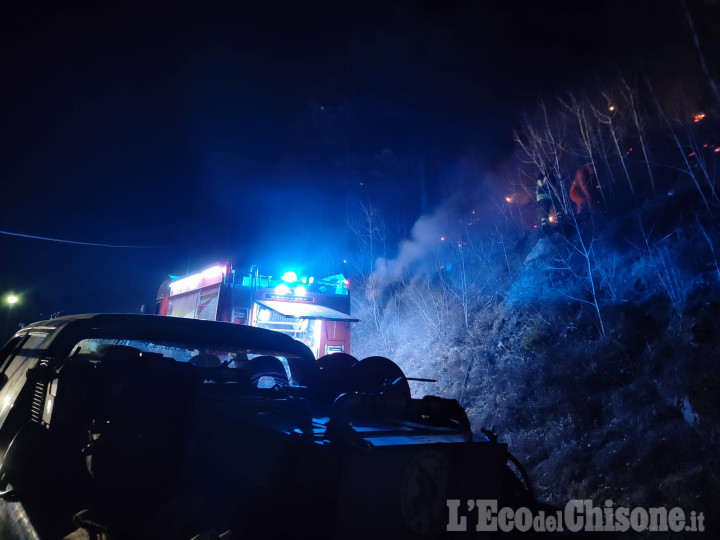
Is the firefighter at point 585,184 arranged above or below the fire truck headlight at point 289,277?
above

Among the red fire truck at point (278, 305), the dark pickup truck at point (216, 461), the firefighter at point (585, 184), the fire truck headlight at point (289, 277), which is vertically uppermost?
the firefighter at point (585, 184)

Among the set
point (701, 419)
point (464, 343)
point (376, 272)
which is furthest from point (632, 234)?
point (376, 272)

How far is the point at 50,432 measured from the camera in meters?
2.23

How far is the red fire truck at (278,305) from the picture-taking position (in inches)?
476

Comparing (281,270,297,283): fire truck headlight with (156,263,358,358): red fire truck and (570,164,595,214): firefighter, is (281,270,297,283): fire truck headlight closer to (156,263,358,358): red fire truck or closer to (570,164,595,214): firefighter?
(156,263,358,358): red fire truck

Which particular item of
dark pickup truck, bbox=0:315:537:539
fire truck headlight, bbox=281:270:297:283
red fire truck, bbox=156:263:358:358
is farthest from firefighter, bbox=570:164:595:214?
dark pickup truck, bbox=0:315:537:539

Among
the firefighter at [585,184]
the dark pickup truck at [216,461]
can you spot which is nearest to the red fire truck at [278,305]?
the dark pickup truck at [216,461]

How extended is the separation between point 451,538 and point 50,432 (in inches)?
91.7

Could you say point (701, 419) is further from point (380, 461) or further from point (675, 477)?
point (380, 461)

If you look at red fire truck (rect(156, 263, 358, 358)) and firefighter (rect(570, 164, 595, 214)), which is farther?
firefighter (rect(570, 164, 595, 214))

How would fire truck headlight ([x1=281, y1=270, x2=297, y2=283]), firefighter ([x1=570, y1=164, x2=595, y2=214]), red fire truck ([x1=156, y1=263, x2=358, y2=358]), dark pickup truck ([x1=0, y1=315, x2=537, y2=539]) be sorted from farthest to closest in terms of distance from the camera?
firefighter ([x1=570, y1=164, x2=595, y2=214]), fire truck headlight ([x1=281, y1=270, x2=297, y2=283]), red fire truck ([x1=156, y1=263, x2=358, y2=358]), dark pickup truck ([x1=0, y1=315, x2=537, y2=539])

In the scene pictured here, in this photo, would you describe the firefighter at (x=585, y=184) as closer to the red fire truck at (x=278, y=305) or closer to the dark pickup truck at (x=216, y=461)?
the red fire truck at (x=278, y=305)

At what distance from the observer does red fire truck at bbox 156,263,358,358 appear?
1209cm

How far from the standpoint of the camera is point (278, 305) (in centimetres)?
1220
